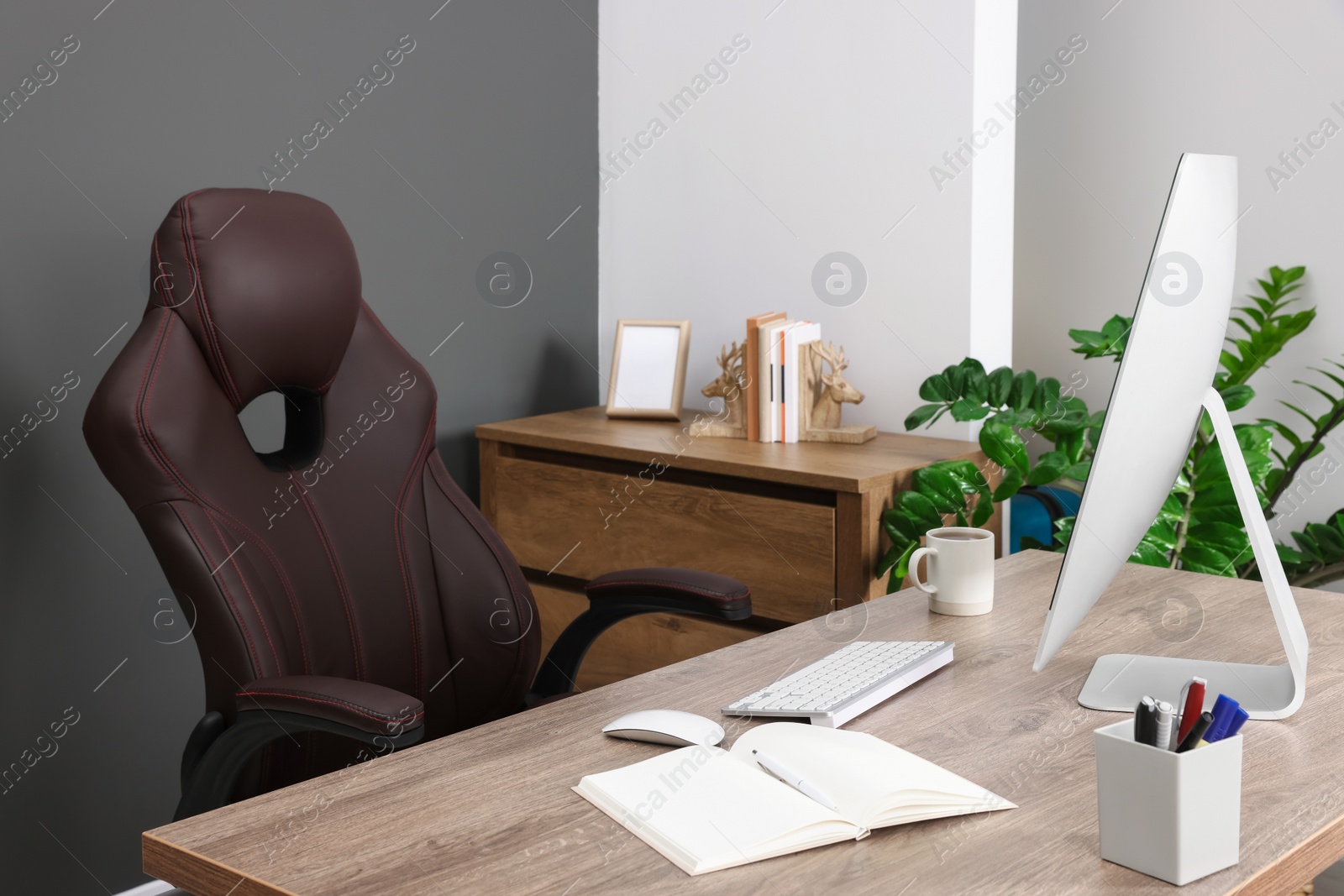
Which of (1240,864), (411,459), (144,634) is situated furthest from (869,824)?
(144,634)

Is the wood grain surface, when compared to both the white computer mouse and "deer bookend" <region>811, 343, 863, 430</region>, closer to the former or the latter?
"deer bookend" <region>811, 343, 863, 430</region>

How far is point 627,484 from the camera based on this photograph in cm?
245

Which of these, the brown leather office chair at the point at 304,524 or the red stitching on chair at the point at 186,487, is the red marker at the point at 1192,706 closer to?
the brown leather office chair at the point at 304,524

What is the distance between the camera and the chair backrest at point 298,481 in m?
1.35

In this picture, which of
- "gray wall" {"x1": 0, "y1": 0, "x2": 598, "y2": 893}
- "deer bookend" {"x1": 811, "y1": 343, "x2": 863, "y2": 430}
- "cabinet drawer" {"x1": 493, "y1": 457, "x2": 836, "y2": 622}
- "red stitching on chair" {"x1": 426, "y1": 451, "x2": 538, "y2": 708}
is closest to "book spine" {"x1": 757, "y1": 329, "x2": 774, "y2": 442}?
"deer bookend" {"x1": 811, "y1": 343, "x2": 863, "y2": 430}

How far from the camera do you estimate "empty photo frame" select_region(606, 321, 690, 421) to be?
2.76m

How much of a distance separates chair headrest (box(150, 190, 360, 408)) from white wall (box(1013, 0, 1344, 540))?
2.30m

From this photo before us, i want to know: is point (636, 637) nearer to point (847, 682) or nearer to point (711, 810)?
point (847, 682)

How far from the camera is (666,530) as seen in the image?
7.89 feet

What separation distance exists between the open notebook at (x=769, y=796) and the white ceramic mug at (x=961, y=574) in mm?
491

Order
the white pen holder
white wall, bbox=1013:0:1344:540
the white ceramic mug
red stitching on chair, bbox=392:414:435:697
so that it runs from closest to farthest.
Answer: the white pen holder < the white ceramic mug < red stitching on chair, bbox=392:414:435:697 < white wall, bbox=1013:0:1344:540

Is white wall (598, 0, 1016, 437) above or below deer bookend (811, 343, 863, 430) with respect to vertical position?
above

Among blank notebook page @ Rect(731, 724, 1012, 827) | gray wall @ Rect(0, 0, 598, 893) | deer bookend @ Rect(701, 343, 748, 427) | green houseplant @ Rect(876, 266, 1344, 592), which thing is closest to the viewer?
blank notebook page @ Rect(731, 724, 1012, 827)

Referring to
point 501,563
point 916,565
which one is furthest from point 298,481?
point 916,565
